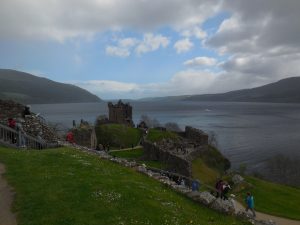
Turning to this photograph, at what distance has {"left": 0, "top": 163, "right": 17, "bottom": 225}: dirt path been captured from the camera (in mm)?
15611

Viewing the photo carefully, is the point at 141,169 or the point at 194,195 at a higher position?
the point at 141,169

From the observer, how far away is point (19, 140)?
30859mm

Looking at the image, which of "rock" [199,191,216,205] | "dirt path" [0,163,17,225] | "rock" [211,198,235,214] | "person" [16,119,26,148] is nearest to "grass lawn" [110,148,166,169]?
"person" [16,119,26,148]

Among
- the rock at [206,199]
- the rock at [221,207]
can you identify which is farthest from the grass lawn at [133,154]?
the rock at [221,207]

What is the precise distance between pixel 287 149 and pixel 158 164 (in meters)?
89.4

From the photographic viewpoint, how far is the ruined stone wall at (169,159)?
54125 mm

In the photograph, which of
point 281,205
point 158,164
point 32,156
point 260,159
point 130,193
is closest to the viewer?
point 130,193

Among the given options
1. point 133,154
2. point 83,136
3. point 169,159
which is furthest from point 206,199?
point 133,154

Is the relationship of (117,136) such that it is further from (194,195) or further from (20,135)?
(194,195)

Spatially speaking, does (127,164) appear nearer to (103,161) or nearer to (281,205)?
(103,161)

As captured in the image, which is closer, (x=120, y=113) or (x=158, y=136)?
(x=158, y=136)

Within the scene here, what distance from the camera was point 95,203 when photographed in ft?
55.5

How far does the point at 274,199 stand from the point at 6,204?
41501mm

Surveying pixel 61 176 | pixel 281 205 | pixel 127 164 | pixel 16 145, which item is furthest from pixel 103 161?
pixel 281 205
